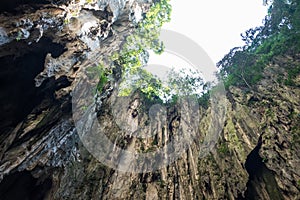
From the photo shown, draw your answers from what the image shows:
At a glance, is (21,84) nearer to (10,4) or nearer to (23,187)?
(10,4)

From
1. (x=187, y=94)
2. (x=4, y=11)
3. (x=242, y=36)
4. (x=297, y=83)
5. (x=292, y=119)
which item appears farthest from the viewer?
(x=187, y=94)

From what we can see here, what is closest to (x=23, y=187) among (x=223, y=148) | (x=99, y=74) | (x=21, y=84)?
(x=21, y=84)

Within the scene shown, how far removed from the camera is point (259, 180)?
36.5ft

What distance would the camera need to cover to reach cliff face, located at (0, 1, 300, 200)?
27.7 ft

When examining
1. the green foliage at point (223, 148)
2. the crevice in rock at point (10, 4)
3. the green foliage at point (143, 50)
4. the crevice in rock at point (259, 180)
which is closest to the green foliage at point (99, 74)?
the green foliage at point (143, 50)

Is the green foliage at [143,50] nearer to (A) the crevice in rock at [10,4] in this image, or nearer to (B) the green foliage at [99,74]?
(B) the green foliage at [99,74]

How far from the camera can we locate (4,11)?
24.7ft

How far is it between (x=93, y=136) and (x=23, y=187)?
7183mm

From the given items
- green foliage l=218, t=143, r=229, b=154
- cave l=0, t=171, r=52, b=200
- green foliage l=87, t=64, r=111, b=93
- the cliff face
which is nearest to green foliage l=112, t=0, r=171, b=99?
the cliff face

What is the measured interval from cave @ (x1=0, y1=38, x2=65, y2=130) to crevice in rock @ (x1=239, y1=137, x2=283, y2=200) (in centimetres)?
1176

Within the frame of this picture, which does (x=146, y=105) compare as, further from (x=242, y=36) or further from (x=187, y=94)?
(x=242, y=36)

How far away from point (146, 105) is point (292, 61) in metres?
13.7

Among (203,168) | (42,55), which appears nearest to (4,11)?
(42,55)

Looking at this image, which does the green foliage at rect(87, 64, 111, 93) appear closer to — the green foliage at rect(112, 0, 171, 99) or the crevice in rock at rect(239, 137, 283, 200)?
the green foliage at rect(112, 0, 171, 99)
